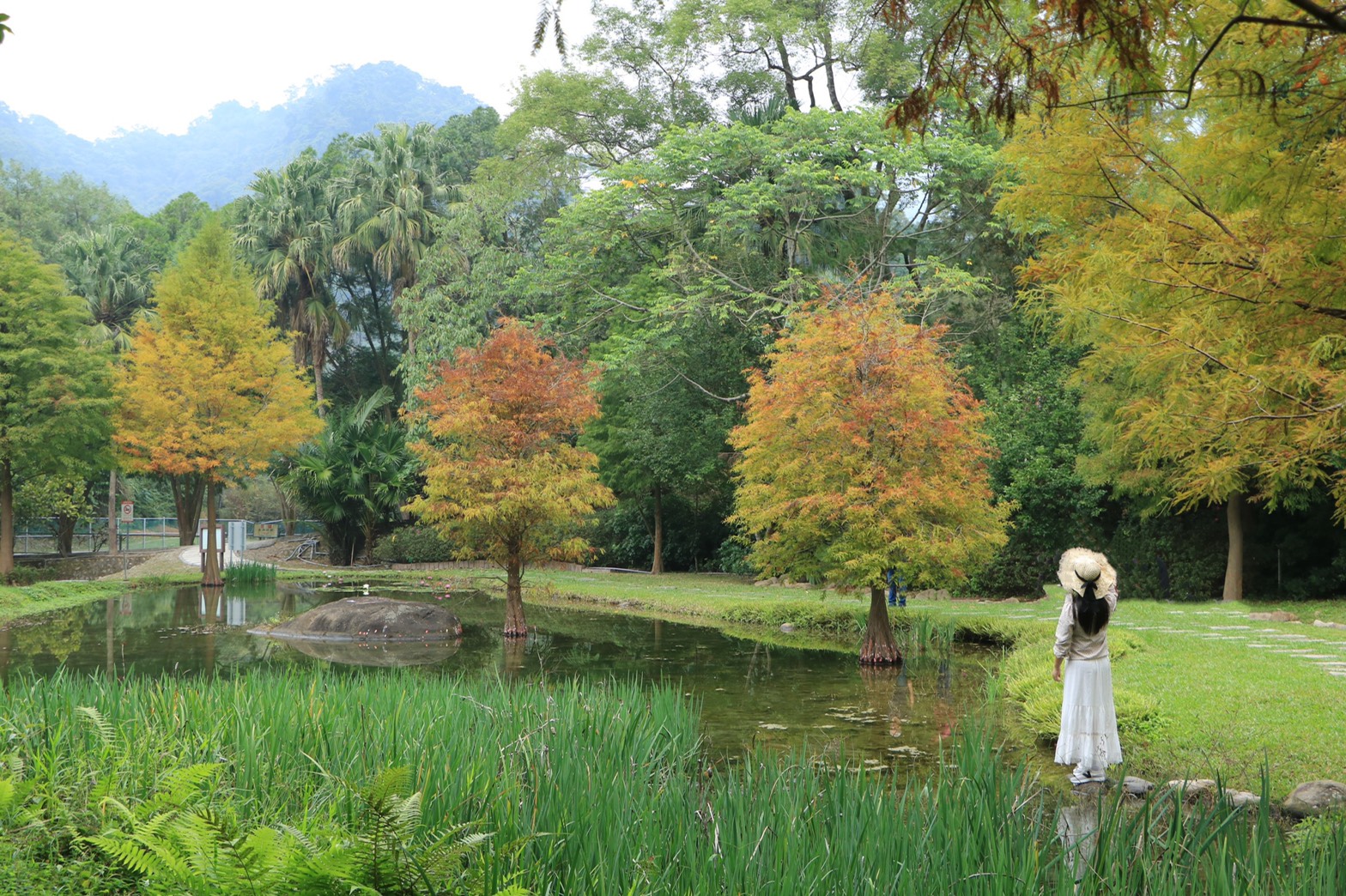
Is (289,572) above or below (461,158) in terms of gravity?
below

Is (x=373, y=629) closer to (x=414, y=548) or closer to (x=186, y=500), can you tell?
(x=414, y=548)

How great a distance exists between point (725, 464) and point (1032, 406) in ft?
25.9

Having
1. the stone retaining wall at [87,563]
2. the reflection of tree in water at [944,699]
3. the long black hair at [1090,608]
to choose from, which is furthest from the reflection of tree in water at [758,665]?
the stone retaining wall at [87,563]

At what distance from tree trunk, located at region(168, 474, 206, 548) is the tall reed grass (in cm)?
2956

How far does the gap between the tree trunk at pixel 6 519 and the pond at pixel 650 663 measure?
5.44 m

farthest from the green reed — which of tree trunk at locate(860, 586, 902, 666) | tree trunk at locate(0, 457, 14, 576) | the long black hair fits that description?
the long black hair

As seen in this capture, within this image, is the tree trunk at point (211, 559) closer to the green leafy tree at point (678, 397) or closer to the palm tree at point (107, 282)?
the green leafy tree at point (678, 397)

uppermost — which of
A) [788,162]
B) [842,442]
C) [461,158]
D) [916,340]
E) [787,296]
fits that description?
[461,158]

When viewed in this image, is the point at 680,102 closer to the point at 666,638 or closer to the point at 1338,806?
the point at 666,638

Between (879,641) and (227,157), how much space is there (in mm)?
216747

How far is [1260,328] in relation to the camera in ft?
15.5

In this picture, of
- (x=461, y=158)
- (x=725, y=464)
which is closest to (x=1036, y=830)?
(x=725, y=464)

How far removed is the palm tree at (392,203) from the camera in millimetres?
35844

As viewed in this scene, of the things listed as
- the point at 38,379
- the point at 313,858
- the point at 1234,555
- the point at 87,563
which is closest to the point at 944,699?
the point at 313,858
